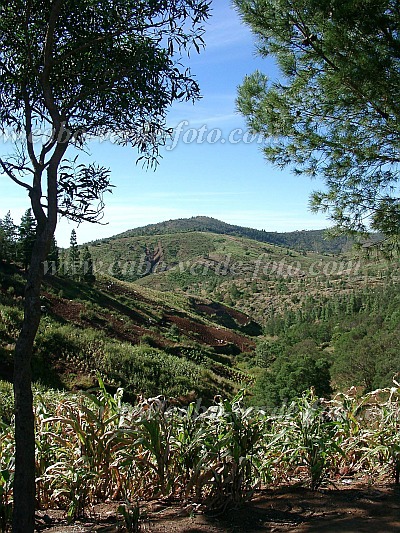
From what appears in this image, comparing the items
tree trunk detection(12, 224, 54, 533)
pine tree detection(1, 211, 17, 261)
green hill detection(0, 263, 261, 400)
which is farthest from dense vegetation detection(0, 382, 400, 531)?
pine tree detection(1, 211, 17, 261)

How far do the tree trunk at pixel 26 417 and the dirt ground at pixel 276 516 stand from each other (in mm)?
270

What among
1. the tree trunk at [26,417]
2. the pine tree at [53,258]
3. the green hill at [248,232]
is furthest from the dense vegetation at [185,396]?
the green hill at [248,232]

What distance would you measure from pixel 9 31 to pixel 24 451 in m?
2.54

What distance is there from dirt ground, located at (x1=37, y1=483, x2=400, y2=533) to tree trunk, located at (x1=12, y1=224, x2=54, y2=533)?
0.89 feet

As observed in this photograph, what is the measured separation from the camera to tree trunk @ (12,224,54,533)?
236 cm

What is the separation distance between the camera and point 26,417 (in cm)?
246

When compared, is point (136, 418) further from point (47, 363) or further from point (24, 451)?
point (47, 363)

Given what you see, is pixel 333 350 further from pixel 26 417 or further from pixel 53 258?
pixel 26 417

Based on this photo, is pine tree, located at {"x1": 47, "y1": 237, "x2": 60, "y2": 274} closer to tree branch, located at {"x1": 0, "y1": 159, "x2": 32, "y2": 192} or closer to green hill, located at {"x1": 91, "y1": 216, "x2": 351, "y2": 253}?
tree branch, located at {"x1": 0, "y1": 159, "x2": 32, "y2": 192}

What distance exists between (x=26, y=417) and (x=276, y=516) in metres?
1.48

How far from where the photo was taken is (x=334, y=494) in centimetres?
293

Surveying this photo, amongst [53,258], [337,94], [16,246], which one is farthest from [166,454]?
[16,246]

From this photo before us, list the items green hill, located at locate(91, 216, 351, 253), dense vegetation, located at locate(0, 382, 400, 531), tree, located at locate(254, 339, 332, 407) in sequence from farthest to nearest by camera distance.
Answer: green hill, located at locate(91, 216, 351, 253) < tree, located at locate(254, 339, 332, 407) < dense vegetation, located at locate(0, 382, 400, 531)

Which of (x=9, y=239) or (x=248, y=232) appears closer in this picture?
(x=9, y=239)
